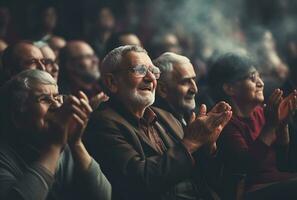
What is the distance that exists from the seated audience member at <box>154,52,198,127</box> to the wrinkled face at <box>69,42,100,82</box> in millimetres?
1665

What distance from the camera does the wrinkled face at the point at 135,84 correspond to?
561 centimetres

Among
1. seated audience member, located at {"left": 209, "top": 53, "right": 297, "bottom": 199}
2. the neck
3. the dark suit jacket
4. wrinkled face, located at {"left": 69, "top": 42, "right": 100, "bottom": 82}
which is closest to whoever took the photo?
the dark suit jacket

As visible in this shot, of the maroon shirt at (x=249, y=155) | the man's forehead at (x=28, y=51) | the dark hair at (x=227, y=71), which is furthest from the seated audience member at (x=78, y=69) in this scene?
the maroon shirt at (x=249, y=155)

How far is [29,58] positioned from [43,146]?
202cm

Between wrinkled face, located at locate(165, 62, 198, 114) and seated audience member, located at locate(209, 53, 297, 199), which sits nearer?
seated audience member, located at locate(209, 53, 297, 199)

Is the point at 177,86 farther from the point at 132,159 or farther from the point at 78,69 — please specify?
the point at 78,69

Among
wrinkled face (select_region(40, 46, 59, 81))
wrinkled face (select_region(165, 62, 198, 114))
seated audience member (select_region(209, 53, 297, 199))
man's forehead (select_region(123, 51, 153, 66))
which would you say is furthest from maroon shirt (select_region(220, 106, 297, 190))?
wrinkled face (select_region(40, 46, 59, 81))

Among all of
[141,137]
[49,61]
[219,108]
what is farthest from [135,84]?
[49,61]

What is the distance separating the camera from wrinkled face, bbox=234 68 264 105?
6.75 m

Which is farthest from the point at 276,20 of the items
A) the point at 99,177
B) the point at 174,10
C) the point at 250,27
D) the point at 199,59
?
the point at 99,177

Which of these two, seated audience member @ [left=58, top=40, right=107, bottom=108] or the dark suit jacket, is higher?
the dark suit jacket

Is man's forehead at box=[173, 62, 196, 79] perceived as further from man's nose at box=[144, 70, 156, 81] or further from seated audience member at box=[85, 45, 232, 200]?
man's nose at box=[144, 70, 156, 81]

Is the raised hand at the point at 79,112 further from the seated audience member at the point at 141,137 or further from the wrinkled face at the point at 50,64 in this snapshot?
the wrinkled face at the point at 50,64

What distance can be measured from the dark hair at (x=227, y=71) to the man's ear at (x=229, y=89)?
0.08 feet
